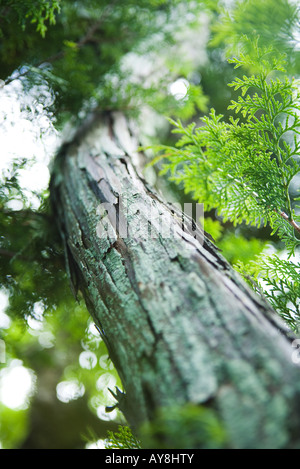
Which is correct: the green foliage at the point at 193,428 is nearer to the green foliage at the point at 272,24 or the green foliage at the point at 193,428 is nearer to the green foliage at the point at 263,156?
the green foliage at the point at 263,156

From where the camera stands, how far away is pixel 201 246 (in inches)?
43.4

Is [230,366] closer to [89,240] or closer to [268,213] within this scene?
[89,240]

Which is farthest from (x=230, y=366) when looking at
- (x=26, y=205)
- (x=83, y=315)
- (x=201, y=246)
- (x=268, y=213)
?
(x=83, y=315)

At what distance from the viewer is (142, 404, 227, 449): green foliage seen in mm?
625

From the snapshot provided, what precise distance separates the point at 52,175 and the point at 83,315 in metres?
1.16

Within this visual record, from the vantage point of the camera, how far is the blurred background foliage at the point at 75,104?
1.71m

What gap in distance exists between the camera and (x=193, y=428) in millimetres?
660

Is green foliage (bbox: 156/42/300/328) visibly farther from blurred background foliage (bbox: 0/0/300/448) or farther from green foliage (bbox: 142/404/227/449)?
green foliage (bbox: 142/404/227/449)

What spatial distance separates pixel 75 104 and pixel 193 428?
207 cm

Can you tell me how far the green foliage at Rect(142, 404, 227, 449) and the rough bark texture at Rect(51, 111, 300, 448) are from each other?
4 cm
